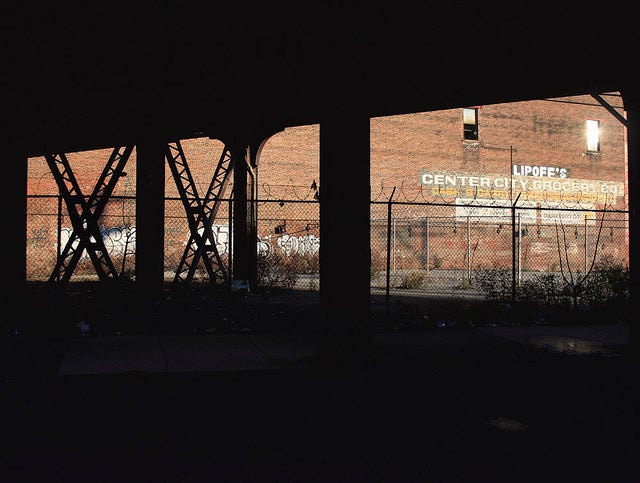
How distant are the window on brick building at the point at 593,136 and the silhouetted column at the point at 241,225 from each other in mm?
28391

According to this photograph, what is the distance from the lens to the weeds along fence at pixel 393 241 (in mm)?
26844

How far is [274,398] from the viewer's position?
6.50 metres

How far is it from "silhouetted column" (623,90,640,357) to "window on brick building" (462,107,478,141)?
28.6m

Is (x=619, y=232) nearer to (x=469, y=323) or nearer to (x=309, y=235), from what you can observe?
(x=309, y=235)

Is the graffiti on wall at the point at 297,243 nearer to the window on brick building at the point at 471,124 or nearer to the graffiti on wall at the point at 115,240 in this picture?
the graffiti on wall at the point at 115,240

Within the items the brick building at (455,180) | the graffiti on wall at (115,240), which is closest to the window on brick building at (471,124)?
the brick building at (455,180)

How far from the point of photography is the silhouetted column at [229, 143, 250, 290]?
18.7 metres

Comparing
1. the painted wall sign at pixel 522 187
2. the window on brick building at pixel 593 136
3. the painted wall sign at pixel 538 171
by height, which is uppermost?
the window on brick building at pixel 593 136

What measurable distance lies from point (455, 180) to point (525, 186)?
470 centimetres

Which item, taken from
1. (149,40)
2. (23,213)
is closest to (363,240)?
(149,40)

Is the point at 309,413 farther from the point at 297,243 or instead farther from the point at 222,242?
the point at 297,243

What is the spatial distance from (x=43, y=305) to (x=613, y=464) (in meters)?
12.1

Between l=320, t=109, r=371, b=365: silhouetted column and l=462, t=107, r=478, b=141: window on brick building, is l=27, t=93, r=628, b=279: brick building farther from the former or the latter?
l=320, t=109, r=371, b=365: silhouetted column

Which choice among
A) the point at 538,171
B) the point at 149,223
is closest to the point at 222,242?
the point at 149,223
